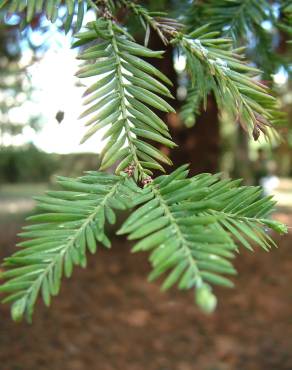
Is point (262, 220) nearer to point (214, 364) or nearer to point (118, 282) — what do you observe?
point (214, 364)

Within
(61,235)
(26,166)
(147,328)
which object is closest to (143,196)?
(61,235)

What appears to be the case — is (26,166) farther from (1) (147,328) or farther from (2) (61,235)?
(2) (61,235)

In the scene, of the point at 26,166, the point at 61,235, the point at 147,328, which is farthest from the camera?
the point at 26,166

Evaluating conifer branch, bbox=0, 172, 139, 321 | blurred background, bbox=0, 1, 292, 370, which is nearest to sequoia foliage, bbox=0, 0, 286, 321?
conifer branch, bbox=0, 172, 139, 321

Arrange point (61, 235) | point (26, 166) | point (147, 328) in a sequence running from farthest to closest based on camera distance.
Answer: point (26, 166)
point (147, 328)
point (61, 235)

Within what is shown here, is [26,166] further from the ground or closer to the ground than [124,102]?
closer to the ground

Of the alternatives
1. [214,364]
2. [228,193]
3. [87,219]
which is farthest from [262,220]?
[214,364]

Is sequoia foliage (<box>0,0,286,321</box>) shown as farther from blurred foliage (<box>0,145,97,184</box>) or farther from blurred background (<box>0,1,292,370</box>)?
blurred foliage (<box>0,145,97,184</box>)

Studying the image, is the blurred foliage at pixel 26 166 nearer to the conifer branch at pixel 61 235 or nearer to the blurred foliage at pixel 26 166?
the blurred foliage at pixel 26 166
